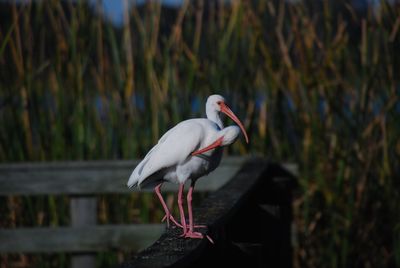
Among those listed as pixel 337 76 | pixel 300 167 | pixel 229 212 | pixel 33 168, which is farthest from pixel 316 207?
pixel 229 212

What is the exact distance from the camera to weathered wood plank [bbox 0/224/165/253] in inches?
143

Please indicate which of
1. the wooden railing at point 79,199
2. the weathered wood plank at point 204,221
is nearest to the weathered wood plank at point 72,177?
the wooden railing at point 79,199

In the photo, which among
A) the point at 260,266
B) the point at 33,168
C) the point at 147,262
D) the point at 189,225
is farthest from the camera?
the point at 33,168

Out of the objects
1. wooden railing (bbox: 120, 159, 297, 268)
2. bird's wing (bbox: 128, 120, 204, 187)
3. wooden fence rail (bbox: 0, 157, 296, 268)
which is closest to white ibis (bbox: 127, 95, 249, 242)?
bird's wing (bbox: 128, 120, 204, 187)

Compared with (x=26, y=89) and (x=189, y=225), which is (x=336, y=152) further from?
(x=189, y=225)

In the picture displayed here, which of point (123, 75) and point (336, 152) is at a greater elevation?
point (123, 75)

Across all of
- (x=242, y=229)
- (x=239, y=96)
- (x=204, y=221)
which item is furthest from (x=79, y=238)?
(x=204, y=221)

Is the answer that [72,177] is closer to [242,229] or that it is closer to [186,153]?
[242,229]

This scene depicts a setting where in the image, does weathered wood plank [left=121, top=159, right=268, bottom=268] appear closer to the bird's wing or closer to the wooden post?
the bird's wing

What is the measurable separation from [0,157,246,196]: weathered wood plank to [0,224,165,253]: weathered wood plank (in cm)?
16

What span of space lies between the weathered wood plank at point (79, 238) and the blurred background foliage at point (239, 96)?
18 cm

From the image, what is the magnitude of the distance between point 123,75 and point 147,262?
246cm

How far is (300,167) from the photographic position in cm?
423

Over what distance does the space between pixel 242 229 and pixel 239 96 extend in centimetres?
98
